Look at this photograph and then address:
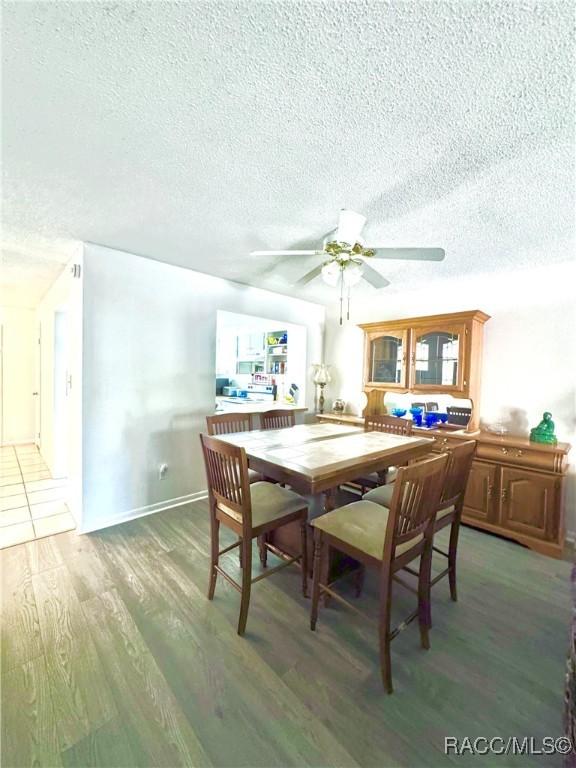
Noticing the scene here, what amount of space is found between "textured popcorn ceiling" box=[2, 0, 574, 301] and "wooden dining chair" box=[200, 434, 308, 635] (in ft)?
4.58

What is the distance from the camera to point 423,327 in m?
3.21

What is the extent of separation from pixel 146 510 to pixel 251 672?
1.86 m

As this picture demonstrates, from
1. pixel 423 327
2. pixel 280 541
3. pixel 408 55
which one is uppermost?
pixel 408 55

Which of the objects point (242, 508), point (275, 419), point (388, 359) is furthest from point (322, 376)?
point (242, 508)

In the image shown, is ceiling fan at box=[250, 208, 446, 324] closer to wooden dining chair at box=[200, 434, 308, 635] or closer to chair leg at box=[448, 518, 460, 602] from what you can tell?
wooden dining chair at box=[200, 434, 308, 635]

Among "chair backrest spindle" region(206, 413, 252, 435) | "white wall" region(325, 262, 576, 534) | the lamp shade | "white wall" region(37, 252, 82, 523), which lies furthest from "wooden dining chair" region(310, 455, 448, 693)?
the lamp shade

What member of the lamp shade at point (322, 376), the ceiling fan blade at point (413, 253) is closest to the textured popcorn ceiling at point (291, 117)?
the ceiling fan blade at point (413, 253)

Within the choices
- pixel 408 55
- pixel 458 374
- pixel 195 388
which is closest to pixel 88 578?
pixel 195 388

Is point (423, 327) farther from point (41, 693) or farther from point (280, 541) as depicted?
point (41, 693)

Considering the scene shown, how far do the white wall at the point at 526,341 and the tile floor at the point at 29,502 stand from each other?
4.13 meters

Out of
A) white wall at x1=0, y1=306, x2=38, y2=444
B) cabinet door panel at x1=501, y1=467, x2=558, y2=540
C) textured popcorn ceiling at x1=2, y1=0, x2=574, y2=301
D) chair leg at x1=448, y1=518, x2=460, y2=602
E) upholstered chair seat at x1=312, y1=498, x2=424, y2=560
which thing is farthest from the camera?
white wall at x1=0, y1=306, x2=38, y2=444

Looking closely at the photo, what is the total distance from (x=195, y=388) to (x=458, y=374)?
2646mm

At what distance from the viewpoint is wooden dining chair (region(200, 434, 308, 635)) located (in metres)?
1.55

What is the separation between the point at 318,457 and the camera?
1.84m
